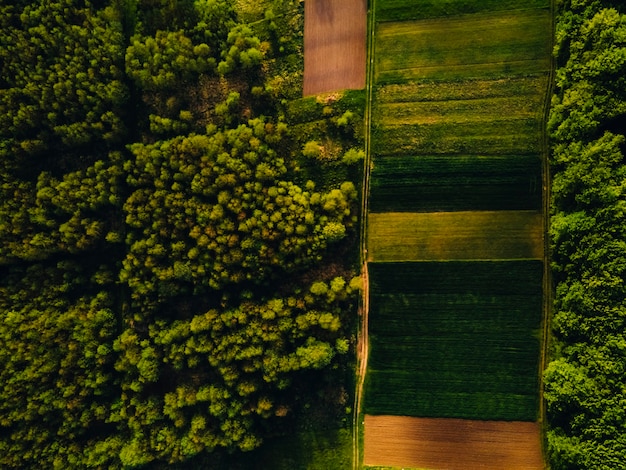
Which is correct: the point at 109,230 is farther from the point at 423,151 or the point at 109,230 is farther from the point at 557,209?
the point at 557,209

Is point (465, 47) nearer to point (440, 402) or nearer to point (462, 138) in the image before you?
point (462, 138)

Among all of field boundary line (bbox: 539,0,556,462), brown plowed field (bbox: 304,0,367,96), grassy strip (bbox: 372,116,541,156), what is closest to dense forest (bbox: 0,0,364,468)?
brown plowed field (bbox: 304,0,367,96)

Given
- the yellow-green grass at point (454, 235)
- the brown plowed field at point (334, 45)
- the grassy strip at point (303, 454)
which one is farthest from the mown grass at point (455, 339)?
the brown plowed field at point (334, 45)

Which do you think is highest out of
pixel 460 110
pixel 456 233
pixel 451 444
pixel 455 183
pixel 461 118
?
pixel 460 110

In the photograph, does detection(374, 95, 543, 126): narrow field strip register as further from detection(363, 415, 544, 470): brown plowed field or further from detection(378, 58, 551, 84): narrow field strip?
detection(363, 415, 544, 470): brown plowed field

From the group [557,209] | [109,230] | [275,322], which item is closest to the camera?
[557,209]

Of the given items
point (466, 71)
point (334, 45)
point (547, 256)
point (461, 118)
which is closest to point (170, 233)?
point (334, 45)

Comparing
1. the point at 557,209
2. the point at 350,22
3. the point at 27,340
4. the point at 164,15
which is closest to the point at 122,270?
the point at 27,340
